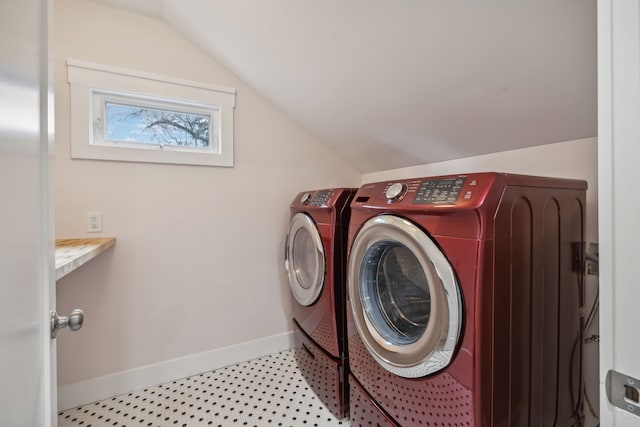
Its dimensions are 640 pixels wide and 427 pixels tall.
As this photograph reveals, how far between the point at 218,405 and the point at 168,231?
108cm

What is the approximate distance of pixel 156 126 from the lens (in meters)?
1.87

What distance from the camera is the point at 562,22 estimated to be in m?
0.87

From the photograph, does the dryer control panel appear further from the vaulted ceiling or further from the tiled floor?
the tiled floor

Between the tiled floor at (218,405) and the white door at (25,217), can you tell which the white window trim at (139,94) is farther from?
the tiled floor at (218,405)

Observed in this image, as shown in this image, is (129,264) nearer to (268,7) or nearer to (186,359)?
(186,359)

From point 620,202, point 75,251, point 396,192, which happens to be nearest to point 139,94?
point 75,251

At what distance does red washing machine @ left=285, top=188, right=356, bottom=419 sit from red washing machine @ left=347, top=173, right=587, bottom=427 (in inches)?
8.1

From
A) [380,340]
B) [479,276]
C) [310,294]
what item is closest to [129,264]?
[310,294]

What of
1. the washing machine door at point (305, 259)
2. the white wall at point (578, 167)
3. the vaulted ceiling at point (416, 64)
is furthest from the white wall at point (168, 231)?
the white wall at point (578, 167)

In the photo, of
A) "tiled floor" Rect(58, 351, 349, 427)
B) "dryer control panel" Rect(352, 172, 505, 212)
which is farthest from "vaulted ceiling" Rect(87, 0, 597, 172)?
"tiled floor" Rect(58, 351, 349, 427)

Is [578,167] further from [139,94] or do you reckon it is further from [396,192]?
[139,94]

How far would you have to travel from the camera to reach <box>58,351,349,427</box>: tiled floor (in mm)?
1479

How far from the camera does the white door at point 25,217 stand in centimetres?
41

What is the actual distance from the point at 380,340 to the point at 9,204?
110 cm
